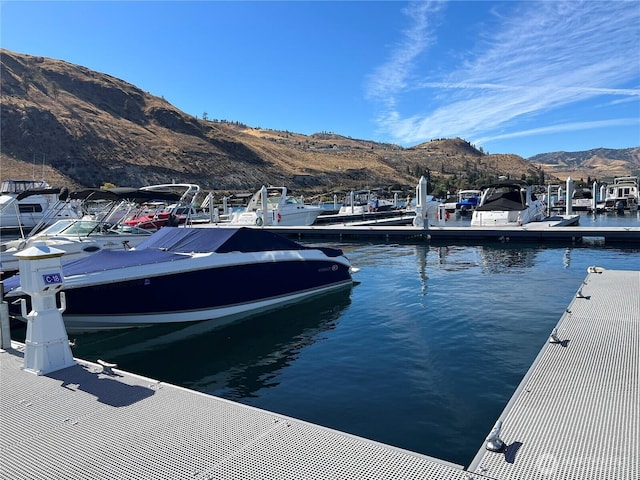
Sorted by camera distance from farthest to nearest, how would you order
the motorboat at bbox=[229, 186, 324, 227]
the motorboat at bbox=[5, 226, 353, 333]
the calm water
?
the motorboat at bbox=[229, 186, 324, 227]
the motorboat at bbox=[5, 226, 353, 333]
the calm water

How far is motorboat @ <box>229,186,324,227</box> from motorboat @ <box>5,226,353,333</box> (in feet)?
65.0

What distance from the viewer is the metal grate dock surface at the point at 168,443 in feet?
10.4

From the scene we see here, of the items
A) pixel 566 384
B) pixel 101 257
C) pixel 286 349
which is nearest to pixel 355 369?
pixel 286 349

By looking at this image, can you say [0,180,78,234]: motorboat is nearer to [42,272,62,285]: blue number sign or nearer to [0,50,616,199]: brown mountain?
[42,272,62,285]: blue number sign

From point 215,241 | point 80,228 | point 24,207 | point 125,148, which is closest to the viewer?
point 215,241

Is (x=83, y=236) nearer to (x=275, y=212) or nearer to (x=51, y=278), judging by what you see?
(x=51, y=278)

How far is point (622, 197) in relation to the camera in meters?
45.5

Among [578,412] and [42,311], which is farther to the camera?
[42,311]

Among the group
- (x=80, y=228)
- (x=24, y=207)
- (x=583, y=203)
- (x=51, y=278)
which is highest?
(x=24, y=207)

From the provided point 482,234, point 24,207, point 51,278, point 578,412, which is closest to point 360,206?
point 482,234

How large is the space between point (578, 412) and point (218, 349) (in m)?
5.67

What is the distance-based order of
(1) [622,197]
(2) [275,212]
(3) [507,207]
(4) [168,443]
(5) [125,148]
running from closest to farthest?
(4) [168,443]
(3) [507,207]
(2) [275,212]
(1) [622,197]
(5) [125,148]

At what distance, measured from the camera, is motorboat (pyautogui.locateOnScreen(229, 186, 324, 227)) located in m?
30.9

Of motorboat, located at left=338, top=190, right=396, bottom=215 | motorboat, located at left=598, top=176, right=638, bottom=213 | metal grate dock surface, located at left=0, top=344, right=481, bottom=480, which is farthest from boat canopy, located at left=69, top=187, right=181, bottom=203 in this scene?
motorboat, located at left=598, top=176, right=638, bottom=213
